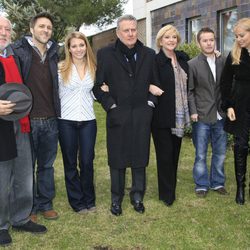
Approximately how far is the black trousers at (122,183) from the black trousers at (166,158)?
1.00 feet

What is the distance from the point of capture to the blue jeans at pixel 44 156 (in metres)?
4.73

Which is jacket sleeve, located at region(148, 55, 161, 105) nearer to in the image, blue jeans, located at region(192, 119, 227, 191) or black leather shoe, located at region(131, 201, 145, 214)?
blue jeans, located at region(192, 119, 227, 191)

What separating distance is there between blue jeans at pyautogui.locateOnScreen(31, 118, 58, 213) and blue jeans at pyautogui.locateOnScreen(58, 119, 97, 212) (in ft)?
0.43

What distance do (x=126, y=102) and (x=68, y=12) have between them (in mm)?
19824

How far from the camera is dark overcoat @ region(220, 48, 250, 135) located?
519 cm

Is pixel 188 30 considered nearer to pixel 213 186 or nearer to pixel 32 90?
pixel 213 186

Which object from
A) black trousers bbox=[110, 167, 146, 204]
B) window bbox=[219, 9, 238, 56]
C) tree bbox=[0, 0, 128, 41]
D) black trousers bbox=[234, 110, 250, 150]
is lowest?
black trousers bbox=[110, 167, 146, 204]

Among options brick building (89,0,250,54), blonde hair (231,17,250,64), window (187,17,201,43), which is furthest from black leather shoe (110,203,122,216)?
window (187,17,201,43)

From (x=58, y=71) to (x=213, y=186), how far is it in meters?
2.72

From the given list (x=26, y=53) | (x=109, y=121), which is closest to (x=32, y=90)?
(x=26, y=53)

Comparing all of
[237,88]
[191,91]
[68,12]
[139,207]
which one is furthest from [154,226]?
[68,12]

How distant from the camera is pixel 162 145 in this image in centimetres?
535

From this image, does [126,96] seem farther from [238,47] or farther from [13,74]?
[238,47]

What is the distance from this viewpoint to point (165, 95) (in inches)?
205
